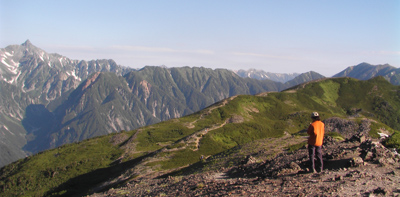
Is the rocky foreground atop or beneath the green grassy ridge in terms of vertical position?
atop

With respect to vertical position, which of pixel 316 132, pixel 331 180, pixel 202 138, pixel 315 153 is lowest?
pixel 202 138

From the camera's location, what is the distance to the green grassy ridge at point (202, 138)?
287 ft

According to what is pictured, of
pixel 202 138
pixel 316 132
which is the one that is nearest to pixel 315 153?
pixel 316 132

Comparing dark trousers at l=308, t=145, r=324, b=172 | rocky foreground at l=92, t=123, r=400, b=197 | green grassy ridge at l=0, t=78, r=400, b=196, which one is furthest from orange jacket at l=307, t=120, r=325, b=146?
green grassy ridge at l=0, t=78, r=400, b=196

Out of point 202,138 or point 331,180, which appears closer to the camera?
point 331,180

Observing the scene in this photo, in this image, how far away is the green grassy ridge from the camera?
8738 centimetres

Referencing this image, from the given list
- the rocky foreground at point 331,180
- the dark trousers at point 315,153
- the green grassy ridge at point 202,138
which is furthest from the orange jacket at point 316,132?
the green grassy ridge at point 202,138

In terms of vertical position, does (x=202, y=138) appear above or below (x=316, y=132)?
below

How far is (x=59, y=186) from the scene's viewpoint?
279ft

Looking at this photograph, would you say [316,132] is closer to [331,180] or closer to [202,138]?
[331,180]

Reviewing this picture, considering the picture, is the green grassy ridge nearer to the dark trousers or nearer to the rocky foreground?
the rocky foreground

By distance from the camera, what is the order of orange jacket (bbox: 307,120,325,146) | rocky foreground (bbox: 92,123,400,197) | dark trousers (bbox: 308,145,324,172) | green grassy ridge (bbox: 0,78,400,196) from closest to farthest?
rocky foreground (bbox: 92,123,400,197) → orange jacket (bbox: 307,120,325,146) → dark trousers (bbox: 308,145,324,172) → green grassy ridge (bbox: 0,78,400,196)

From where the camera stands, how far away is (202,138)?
93312 millimetres

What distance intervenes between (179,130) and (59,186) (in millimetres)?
50549
